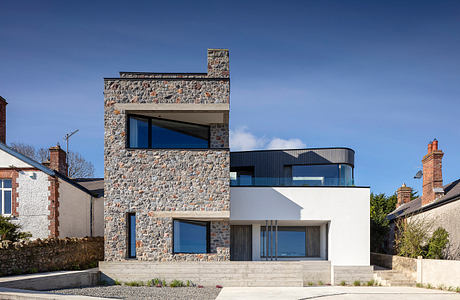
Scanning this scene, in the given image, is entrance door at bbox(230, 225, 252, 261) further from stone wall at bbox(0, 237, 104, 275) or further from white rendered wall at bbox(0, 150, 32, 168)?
white rendered wall at bbox(0, 150, 32, 168)

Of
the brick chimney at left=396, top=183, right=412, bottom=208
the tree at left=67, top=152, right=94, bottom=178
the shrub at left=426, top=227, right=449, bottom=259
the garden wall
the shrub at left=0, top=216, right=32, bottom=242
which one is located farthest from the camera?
the tree at left=67, top=152, right=94, bottom=178

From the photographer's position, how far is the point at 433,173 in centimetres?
2108

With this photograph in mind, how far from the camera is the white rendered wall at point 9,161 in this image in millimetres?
17344

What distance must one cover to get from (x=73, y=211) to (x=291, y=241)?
10.4 m

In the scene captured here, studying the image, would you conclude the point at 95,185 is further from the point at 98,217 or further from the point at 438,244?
the point at 438,244

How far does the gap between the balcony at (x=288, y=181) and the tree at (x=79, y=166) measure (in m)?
21.9

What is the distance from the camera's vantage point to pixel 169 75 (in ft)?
57.9

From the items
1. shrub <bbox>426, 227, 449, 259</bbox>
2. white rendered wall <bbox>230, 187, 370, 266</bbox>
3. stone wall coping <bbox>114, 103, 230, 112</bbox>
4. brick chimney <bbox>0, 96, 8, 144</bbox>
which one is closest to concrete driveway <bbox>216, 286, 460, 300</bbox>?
shrub <bbox>426, 227, 449, 259</bbox>

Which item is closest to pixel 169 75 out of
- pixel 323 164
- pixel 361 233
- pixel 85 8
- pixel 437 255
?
pixel 85 8

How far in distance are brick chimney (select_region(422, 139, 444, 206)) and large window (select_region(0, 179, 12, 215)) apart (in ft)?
65.2

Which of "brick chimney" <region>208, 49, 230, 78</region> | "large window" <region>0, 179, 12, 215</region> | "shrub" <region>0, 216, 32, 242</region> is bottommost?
"shrub" <region>0, 216, 32, 242</region>

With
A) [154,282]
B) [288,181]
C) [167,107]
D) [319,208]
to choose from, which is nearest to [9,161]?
[167,107]

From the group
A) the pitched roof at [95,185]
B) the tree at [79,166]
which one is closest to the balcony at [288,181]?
the pitched roof at [95,185]

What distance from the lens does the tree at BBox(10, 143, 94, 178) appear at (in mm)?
35781
